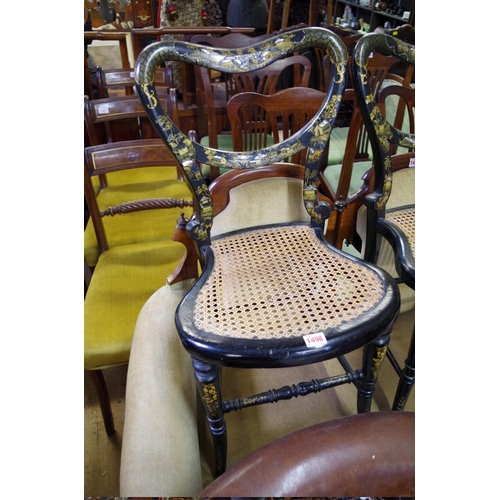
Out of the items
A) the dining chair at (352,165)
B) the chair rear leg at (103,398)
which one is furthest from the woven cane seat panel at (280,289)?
Result: the chair rear leg at (103,398)

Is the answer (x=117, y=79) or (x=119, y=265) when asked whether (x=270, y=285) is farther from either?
(x=117, y=79)

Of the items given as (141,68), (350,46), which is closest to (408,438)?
(141,68)

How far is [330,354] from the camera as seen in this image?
642mm

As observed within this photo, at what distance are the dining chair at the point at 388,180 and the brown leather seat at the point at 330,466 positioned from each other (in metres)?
0.43

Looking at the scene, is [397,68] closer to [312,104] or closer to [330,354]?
[312,104]

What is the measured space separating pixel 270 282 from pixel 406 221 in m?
0.42

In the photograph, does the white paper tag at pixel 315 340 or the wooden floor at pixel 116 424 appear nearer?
the white paper tag at pixel 315 340

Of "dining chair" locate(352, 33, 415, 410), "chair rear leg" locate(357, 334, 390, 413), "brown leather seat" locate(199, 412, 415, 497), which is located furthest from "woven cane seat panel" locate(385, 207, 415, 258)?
"brown leather seat" locate(199, 412, 415, 497)

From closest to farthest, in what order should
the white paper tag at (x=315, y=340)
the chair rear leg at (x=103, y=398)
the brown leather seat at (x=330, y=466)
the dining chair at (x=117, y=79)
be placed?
the brown leather seat at (x=330, y=466) < the white paper tag at (x=315, y=340) < the chair rear leg at (x=103, y=398) < the dining chair at (x=117, y=79)

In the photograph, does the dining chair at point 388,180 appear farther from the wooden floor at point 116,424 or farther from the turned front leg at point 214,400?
the turned front leg at point 214,400

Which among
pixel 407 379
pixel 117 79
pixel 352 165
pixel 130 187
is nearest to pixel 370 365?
pixel 407 379

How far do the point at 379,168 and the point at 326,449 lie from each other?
681mm

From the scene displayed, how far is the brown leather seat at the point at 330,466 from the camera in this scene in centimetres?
42

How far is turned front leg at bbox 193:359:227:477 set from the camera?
686 millimetres
